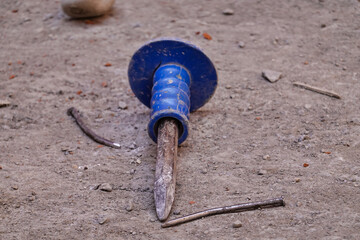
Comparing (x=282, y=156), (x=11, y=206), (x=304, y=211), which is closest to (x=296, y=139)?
(x=282, y=156)

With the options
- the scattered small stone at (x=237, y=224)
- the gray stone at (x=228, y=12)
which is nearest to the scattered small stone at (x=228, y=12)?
the gray stone at (x=228, y=12)

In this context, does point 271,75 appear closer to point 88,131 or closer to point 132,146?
point 132,146

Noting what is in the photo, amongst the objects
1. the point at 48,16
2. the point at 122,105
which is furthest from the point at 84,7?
the point at 122,105

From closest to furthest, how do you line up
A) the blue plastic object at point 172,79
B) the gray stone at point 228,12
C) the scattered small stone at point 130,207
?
the scattered small stone at point 130,207 < the blue plastic object at point 172,79 < the gray stone at point 228,12

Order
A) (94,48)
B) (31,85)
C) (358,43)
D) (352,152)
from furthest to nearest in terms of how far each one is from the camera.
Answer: (94,48) → (358,43) → (31,85) → (352,152)

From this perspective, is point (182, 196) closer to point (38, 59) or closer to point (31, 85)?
point (31, 85)

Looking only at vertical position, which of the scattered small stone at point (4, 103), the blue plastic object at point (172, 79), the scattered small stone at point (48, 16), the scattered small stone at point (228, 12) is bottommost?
the scattered small stone at point (48, 16)

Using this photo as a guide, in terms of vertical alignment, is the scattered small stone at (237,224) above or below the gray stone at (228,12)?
above

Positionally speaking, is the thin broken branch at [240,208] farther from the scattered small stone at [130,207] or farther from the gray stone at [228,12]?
the gray stone at [228,12]
